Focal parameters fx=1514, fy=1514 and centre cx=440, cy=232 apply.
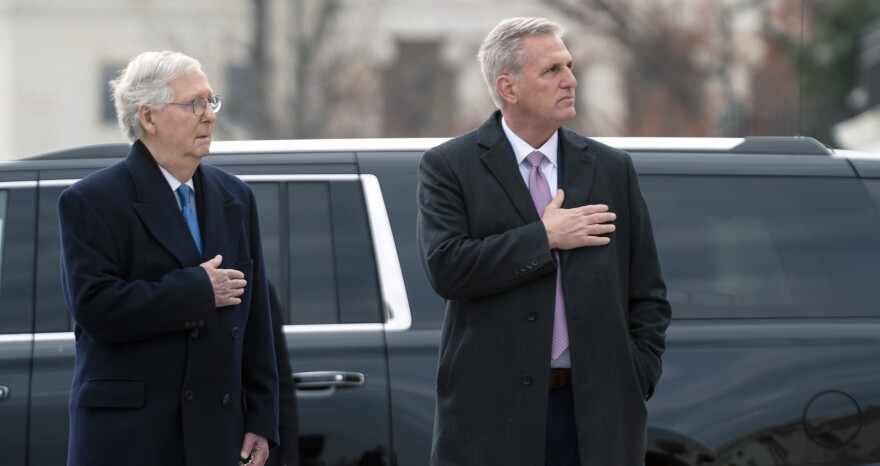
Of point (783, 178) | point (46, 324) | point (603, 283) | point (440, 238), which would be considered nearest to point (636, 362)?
point (603, 283)

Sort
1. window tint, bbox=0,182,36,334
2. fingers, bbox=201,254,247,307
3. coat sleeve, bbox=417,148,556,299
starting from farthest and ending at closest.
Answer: window tint, bbox=0,182,36,334 → fingers, bbox=201,254,247,307 → coat sleeve, bbox=417,148,556,299

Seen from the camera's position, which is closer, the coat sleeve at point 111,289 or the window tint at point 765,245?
the coat sleeve at point 111,289

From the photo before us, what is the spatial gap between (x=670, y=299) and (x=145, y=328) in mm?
1836

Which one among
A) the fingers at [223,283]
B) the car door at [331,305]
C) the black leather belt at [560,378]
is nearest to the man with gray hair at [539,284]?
the black leather belt at [560,378]

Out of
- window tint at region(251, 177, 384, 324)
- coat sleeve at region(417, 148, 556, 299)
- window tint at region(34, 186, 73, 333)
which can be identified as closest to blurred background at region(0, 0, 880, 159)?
window tint at region(251, 177, 384, 324)

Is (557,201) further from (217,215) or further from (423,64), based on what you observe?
(423,64)

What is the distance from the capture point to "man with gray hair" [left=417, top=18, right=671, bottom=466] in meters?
3.71

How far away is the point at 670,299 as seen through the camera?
191 inches

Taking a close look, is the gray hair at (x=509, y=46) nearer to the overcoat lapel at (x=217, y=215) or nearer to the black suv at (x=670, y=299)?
the overcoat lapel at (x=217, y=215)

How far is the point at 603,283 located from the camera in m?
3.75

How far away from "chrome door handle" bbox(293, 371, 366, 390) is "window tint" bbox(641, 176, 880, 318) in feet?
3.49

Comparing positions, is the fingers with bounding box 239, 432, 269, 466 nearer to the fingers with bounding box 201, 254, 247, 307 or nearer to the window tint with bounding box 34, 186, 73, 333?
the fingers with bounding box 201, 254, 247, 307

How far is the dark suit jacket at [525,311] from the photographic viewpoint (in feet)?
12.1

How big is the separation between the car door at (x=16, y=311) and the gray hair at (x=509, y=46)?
1.72m
